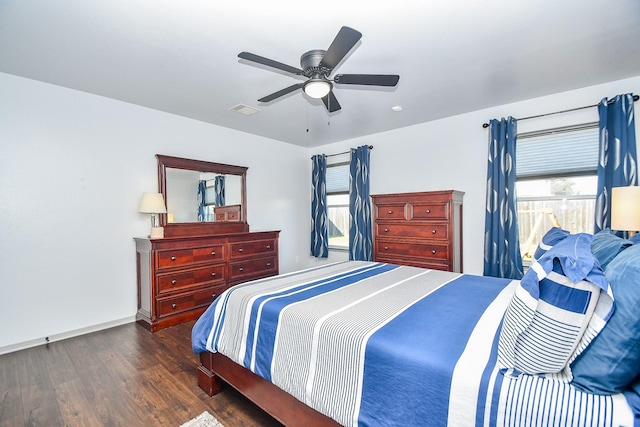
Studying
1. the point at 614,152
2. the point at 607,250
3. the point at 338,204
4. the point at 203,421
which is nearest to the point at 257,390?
the point at 203,421

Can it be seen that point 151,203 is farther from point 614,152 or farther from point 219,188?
point 614,152

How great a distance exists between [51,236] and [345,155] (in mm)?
4034

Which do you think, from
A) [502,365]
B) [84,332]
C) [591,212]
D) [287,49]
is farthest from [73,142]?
[591,212]

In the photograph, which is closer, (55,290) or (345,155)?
(55,290)

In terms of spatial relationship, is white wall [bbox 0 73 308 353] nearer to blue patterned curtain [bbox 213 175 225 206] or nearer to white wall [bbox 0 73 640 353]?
white wall [bbox 0 73 640 353]

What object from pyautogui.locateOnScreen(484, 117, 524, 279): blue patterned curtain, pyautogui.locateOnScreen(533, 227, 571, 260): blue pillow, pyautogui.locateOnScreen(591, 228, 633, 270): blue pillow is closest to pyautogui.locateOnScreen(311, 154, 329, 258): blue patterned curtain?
pyautogui.locateOnScreen(484, 117, 524, 279): blue patterned curtain

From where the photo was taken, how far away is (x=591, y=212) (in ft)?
9.99

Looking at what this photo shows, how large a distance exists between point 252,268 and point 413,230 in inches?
90.8

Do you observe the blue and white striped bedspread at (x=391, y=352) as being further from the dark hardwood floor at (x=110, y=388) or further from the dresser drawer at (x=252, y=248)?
the dresser drawer at (x=252, y=248)

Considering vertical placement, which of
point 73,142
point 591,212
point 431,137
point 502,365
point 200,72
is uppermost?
point 200,72

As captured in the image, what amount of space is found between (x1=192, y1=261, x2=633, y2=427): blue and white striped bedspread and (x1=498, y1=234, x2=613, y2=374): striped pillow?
2.6 inches

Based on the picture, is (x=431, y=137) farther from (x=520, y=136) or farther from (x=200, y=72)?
(x=200, y=72)

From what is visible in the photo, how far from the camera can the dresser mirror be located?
3670mm

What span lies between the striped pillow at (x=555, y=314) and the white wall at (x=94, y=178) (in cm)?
296
